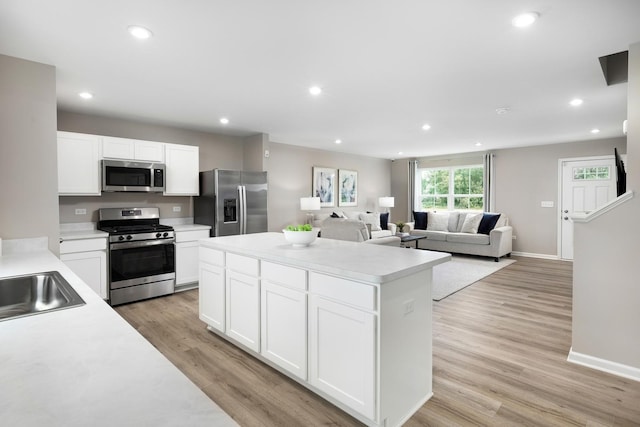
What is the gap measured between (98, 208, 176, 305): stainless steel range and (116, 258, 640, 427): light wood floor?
32 cm

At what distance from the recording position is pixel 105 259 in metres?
4.00

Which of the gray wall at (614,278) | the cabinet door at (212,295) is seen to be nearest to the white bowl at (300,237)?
the cabinet door at (212,295)

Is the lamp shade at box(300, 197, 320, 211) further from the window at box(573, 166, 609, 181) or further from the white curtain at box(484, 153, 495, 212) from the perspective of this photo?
the window at box(573, 166, 609, 181)

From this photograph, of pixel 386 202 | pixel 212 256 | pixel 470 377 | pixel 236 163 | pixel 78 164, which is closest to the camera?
pixel 470 377

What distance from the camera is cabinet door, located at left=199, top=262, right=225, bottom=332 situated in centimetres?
305

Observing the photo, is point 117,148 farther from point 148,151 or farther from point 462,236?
point 462,236

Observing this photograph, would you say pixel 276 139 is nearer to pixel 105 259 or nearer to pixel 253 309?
pixel 105 259

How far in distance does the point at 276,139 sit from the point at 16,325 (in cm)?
552

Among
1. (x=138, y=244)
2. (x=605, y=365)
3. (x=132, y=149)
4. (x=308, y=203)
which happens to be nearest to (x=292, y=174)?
(x=308, y=203)

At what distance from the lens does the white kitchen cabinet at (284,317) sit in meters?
2.23

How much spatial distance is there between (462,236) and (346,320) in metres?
6.00

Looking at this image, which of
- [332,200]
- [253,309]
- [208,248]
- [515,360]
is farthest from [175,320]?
[332,200]

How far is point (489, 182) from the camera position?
7836 millimetres

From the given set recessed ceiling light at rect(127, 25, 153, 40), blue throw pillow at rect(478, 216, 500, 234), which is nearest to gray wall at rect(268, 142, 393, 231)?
blue throw pillow at rect(478, 216, 500, 234)
